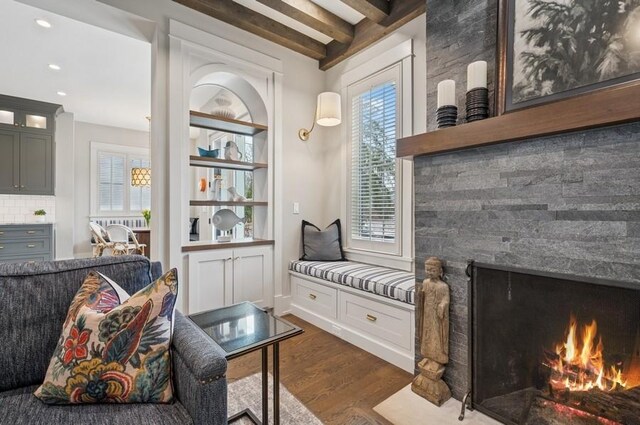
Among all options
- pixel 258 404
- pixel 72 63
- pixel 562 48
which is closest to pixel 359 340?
pixel 258 404

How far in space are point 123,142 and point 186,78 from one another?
17.7ft

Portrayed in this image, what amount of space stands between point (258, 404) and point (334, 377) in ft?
1.80

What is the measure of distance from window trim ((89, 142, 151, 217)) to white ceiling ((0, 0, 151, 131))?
3.29 feet

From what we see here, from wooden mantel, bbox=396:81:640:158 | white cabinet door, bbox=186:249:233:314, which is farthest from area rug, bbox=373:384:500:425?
white cabinet door, bbox=186:249:233:314

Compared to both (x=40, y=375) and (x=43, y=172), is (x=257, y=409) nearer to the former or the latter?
(x=40, y=375)

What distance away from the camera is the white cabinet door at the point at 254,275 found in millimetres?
2957

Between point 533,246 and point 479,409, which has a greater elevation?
point 533,246

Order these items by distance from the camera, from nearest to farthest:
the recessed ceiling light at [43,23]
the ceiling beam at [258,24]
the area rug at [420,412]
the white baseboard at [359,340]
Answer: the area rug at [420,412] < the white baseboard at [359,340] < the ceiling beam at [258,24] < the recessed ceiling light at [43,23]

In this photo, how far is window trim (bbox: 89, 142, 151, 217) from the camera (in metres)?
6.41

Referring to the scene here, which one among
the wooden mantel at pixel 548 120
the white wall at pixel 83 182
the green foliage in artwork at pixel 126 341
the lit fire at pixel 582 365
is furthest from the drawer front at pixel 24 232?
the lit fire at pixel 582 365

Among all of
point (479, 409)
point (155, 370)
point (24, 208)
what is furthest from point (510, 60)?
point (24, 208)

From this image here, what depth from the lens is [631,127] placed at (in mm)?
1205

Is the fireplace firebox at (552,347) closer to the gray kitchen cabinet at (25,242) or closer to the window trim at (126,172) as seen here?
the gray kitchen cabinet at (25,242)

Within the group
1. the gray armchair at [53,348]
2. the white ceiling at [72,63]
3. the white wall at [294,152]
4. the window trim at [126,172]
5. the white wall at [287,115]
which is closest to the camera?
the gray armchair at [53,348]
